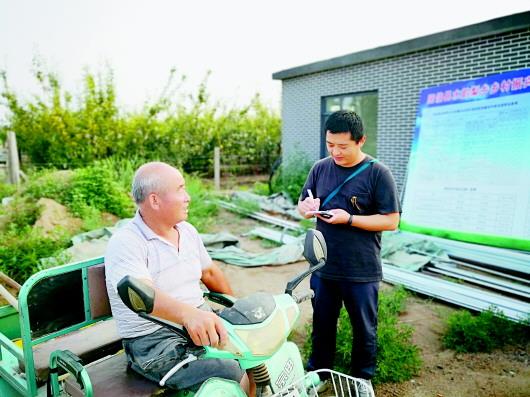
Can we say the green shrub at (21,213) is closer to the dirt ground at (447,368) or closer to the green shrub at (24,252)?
the green shrub at (24,252)

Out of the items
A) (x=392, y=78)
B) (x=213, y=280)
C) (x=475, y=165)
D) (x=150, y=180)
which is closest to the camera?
(x=150, y=180)

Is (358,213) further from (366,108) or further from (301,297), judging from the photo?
(366,108)

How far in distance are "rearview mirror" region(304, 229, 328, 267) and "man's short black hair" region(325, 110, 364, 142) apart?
938 mm

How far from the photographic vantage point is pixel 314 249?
163 centimetres

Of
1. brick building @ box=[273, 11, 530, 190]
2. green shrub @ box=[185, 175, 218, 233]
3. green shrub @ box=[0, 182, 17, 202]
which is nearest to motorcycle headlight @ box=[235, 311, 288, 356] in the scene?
green shrub @ box=[185, 175, 218, 233]

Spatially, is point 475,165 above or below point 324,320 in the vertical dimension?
above

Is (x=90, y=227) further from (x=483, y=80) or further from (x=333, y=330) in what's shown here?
(x=483, y=80)

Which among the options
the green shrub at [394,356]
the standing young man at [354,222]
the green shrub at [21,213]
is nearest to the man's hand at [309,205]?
the standing young man at [354,222]

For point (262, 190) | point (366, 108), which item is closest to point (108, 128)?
point (262, 190)

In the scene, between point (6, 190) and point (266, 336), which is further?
point (6, 190)

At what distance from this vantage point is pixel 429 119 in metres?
7.57

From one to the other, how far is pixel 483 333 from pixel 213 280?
8.12 ft

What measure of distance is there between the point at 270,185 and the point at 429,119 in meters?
5.07

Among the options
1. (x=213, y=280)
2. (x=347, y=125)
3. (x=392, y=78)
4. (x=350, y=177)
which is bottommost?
(x=213, y=280)
